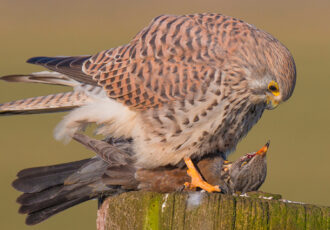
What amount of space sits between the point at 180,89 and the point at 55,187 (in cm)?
117

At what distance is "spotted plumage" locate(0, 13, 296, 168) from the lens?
515 cm

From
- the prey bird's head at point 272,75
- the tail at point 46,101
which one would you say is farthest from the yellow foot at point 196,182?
the tail at point 46,101

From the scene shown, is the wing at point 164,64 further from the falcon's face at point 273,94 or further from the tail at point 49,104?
the falcon's face at point 273,94

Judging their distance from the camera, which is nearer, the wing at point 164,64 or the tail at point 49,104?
the wing at point 164,64

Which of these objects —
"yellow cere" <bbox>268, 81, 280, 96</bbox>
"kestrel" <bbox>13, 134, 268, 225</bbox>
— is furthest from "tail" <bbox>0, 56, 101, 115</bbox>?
"yellow cere" <bbox>268, 81, 280, 96</bbox>

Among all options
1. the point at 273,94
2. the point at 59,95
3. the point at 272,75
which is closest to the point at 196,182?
the point at 273,94

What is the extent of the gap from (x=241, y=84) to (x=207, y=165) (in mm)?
745

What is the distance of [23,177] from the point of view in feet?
17.3

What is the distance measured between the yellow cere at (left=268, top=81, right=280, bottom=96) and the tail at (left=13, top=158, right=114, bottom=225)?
4.40ft

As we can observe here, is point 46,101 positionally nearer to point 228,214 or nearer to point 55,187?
point 55,187

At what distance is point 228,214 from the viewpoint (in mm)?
3773

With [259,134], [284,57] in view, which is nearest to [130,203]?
[284,57]

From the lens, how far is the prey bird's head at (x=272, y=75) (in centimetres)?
507

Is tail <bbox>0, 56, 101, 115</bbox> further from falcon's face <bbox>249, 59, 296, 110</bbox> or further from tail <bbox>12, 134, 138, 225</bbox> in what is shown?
falcon's face <bbox>249, 59, 296, 110</bbox>
